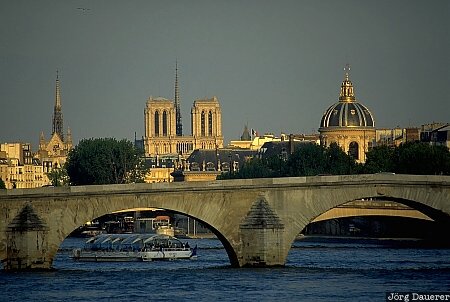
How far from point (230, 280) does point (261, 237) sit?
5166mm

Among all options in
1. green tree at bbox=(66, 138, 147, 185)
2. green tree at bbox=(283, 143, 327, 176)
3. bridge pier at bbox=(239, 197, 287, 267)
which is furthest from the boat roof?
green tree at bbox=(66, 138, 147, 185)

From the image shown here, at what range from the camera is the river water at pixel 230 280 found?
71.6m

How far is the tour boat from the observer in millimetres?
94625

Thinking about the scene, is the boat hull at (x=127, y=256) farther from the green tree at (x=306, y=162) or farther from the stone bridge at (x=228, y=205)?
the green tree at (x=306, y=162)

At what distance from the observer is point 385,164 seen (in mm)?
126000

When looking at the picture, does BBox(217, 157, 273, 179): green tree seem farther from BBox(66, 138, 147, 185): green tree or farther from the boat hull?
the boat hull

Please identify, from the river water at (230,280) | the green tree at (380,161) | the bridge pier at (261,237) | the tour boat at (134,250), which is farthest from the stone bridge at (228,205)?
the green tree at (380,161)

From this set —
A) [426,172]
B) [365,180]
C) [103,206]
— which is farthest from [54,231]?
[426,172]

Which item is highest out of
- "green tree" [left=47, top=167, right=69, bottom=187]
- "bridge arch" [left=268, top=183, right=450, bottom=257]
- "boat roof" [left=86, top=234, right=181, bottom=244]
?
"green tree" [left=47, top=167, right=69, bottom=187]

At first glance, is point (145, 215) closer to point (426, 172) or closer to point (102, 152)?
point (102, 152)

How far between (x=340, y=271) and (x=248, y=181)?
16.9 feet

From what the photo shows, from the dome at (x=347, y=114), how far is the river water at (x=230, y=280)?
281 ft

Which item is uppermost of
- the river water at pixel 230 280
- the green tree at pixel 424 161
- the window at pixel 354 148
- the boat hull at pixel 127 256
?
the window at pixel 354 148

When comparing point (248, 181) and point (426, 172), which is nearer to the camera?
point (248, 181)
